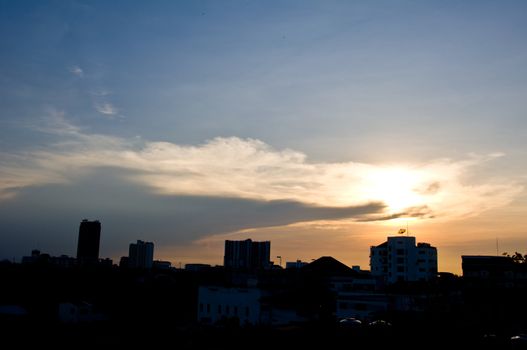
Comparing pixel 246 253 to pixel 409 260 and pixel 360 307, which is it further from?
pixel 360 307

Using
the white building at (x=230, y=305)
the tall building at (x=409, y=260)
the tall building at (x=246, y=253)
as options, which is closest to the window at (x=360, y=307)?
the white building at (x=230, y=305)

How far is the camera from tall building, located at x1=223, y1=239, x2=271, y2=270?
194 metres

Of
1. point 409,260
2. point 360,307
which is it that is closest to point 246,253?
point 409,260

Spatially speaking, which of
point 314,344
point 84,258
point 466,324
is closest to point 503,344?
point 466,324

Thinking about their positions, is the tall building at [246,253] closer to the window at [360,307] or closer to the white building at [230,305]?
the white building at [230,305]

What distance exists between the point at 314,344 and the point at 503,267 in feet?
257

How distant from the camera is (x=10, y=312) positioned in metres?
66.2

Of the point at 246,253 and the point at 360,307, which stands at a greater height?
the point at 246,253

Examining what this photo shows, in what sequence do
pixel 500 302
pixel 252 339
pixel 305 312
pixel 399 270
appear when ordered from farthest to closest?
pixel 399 270, pixel 305 312, pixel 500 302, pixel 252 339

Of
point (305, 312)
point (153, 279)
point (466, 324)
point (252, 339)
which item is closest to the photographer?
point (252, 339)

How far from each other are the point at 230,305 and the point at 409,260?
2024 inches

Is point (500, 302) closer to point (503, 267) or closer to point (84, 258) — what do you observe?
point (503, 267)

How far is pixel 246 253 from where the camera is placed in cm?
19600

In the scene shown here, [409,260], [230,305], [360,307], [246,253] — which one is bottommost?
[230,305]
